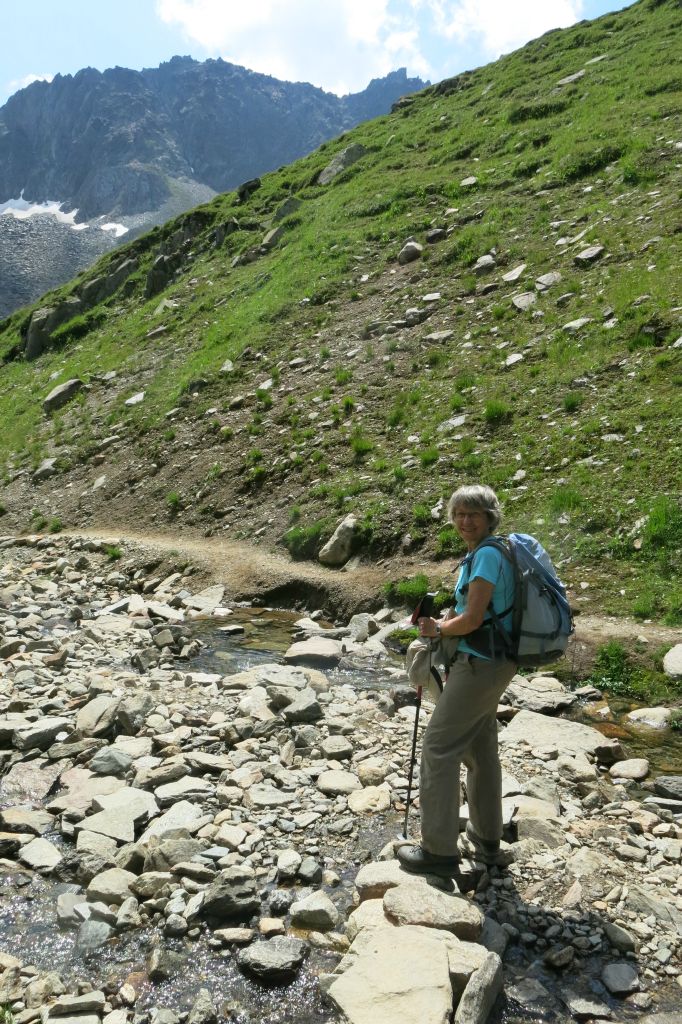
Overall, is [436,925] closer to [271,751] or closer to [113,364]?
[271,751]

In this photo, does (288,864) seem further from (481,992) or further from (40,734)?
(40,734)

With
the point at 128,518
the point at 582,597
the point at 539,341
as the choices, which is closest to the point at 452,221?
the point at 539,341

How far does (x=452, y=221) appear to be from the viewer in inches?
1096

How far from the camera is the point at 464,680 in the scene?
5.64 m

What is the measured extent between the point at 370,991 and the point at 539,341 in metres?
17.1

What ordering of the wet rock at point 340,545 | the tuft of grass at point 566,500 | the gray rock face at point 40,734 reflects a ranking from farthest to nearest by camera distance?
1. the wet rock at point 340,545
2. the tuft of grass at point 566,500
3. the gray rock face at point 40,734

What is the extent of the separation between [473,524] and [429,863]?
9.11 feet

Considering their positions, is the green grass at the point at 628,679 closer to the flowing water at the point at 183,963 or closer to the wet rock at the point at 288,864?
the flowing water at the point at 183,963

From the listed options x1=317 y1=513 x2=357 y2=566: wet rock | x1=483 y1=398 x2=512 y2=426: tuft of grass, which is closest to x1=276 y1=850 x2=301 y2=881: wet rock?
x1=317 y1=513 x2=357 y2=566: wet rock

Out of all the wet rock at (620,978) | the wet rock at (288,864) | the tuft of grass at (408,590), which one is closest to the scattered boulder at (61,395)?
the tuft of grass at (408,590)

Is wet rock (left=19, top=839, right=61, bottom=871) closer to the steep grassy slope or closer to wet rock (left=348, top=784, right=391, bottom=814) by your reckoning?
wet rock (left=348, top=784, right=391, bottom=814)

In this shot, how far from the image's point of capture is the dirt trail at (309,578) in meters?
11.0

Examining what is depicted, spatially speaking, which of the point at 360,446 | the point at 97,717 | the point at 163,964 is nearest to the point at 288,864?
the point at 163,964

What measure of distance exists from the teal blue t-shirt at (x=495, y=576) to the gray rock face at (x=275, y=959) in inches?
99.7
